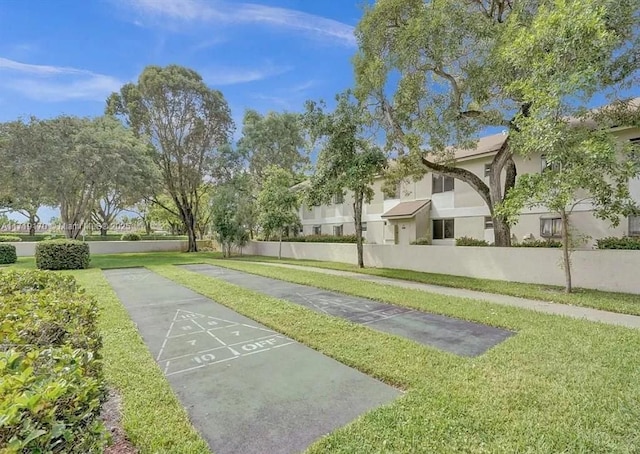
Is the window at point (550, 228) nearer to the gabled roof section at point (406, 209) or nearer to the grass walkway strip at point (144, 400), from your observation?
the gabled roof section at point (406, 209)

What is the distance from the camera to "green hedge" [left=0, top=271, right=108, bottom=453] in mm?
1427

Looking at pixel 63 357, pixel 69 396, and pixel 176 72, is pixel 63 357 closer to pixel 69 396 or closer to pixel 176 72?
pixel 69 396

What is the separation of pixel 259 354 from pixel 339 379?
4.85 feet

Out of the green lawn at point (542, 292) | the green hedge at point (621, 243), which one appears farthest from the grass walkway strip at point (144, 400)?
the green hedge at point (621, 243)

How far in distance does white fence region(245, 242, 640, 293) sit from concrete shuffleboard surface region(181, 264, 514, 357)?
617 centimetres

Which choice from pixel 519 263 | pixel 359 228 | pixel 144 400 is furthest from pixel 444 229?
pixel 144 400

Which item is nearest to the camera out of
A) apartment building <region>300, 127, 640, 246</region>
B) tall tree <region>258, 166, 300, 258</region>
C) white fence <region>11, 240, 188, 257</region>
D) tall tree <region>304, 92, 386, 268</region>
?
tall tree <region>304, 92, 386, 268</region>

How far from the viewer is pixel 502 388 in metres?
3.84

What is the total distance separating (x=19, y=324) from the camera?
2.69m

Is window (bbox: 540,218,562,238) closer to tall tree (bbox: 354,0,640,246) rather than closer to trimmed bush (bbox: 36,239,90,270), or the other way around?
tall tree (bbox: 354,0,640,246)

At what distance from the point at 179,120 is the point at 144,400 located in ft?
95.1

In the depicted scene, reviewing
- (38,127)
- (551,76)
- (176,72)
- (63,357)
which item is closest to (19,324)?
(63,357)

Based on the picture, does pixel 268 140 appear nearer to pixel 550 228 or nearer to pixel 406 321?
pixel 550 228

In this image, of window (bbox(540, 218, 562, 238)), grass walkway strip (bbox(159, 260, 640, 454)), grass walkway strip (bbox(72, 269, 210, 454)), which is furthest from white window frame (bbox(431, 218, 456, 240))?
grass walkway strip (bbox(72, 269, 210, 454))
